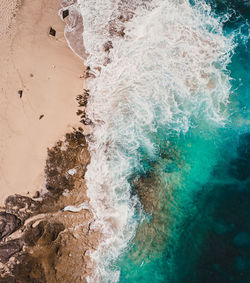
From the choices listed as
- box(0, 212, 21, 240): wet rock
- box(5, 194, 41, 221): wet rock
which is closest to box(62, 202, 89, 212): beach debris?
box(5, 194, 41, 221): wet rock

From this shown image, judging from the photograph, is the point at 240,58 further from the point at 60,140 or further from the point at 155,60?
the point at 60,140

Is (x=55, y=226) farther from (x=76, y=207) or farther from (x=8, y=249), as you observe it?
(x=8, y=249)

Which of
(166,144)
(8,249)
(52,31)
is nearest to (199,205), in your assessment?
(166,144)

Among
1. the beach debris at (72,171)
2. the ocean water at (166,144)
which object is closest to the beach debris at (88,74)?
the ocean water at (166,144)

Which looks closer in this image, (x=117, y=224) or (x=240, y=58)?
(x=117, y=224)

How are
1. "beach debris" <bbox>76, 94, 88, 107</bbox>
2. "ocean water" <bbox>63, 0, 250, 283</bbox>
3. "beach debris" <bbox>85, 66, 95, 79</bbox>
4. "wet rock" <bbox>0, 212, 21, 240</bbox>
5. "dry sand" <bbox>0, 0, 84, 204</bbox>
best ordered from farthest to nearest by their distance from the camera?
1. "beach debris" <bbox>85, 66, 95, 79</bbox>
2. "beach debris" <bbox>76, 94, 88, 107</bbox>
3. "ocean water" <bbox>63, 0, 250, 283</bbox>
4. "dry sand" <bbox>0, 0, 84, 204</bbox>
5. "wet rock" <bbox>0, 212, 21, 240</bbox>

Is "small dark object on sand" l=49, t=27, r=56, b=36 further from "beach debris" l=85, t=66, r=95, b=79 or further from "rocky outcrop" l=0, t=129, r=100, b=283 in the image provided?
"rocky outcrop" l=0, t=129, r=100, b=283

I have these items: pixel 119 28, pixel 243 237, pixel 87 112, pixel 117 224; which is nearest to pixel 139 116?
pixel 87 112
